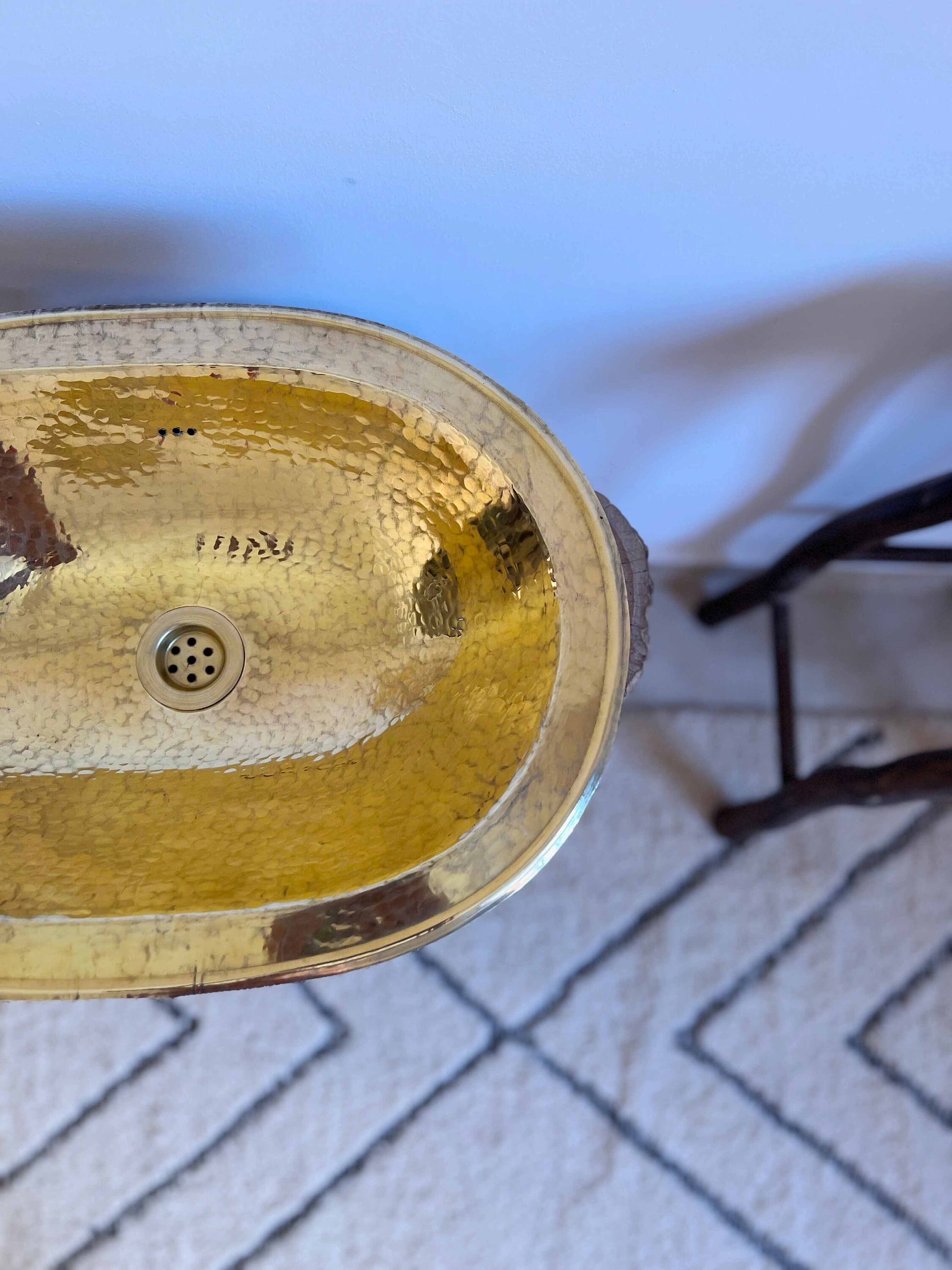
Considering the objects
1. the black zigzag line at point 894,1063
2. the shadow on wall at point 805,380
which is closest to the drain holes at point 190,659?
the shadow on wall at point 805,380

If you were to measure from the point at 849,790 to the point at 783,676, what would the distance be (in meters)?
0.22

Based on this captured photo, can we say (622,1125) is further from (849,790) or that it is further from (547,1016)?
(849,790)

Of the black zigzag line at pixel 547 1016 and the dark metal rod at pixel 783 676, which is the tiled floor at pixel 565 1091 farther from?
the dark metal rod at pixel 783 676

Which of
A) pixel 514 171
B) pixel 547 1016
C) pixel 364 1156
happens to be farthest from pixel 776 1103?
pixel 514 171

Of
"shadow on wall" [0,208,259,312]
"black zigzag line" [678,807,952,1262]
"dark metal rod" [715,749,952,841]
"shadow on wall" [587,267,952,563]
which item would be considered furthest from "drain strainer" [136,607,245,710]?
"black zigzag line" [678,807,952,1262]

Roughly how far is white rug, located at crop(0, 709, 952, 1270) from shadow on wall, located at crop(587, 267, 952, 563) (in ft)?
1.45

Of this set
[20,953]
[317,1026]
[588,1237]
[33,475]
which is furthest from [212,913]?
[588,1237]

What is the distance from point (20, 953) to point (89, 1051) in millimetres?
638

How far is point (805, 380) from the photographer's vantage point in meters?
0.60

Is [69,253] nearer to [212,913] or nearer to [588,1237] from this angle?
[212,913]

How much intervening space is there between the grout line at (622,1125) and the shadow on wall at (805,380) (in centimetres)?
60

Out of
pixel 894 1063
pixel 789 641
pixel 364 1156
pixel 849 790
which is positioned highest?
pixel 789 641

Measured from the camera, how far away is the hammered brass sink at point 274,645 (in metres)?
0.38

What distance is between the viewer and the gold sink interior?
16.6 inches
